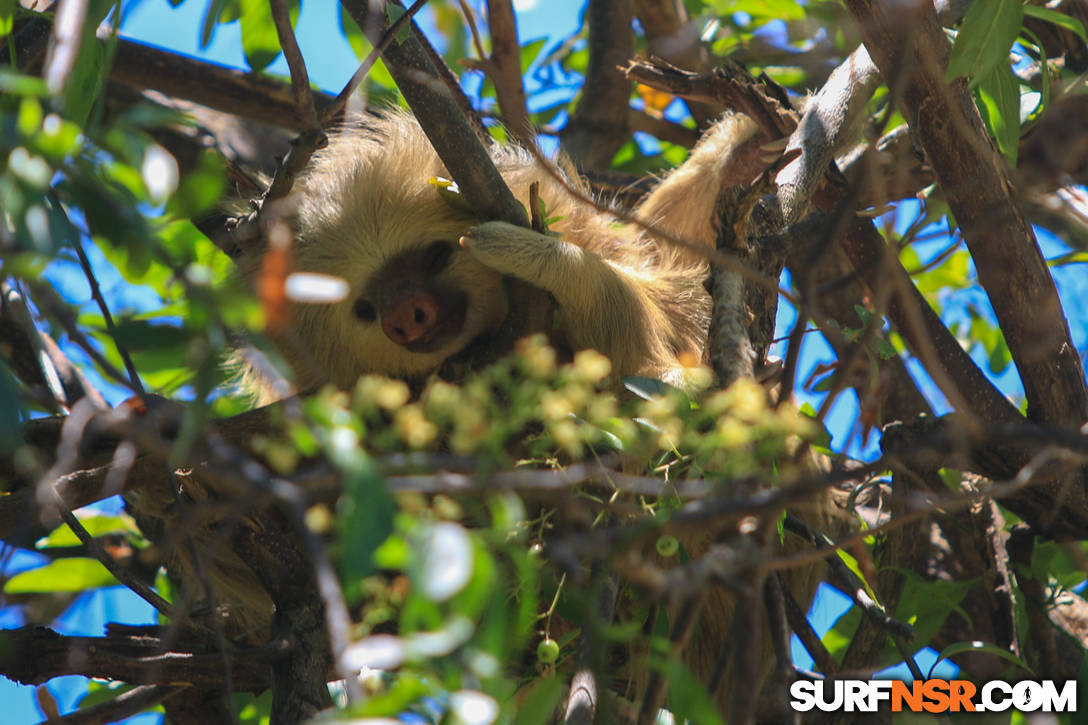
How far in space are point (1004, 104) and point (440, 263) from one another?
6.29 ft

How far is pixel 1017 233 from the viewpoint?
2.64 metres

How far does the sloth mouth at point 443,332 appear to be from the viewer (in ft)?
11.4

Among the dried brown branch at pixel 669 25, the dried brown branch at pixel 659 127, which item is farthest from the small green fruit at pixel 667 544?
the dried brown branch at pixel 659 127

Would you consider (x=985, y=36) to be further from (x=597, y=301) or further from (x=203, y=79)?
(x=203, y=79)

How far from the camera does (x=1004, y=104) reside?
248 cm

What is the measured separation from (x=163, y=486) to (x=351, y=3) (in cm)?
134

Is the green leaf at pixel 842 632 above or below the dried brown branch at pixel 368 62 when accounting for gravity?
below

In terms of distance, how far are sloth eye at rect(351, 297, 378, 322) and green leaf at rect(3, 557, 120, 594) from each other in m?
1.23

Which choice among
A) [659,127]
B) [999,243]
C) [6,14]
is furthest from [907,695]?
[659,127]

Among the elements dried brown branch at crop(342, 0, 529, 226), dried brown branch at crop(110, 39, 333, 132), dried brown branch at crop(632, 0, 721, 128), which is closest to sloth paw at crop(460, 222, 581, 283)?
dried brown branch at crop(342, 0, 529, 226)

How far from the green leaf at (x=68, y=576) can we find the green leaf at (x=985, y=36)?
2944 mm

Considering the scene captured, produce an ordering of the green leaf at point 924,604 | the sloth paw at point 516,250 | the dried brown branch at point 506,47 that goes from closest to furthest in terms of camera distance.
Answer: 1. the sloth paw at point 516,250
2. the green leaf at point 924,604
3. the dried brown branch at point 506,47

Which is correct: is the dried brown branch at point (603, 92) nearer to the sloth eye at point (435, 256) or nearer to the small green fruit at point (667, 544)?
the sloth eye at point (435, 256)

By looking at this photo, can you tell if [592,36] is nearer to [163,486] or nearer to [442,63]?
[442,63]
